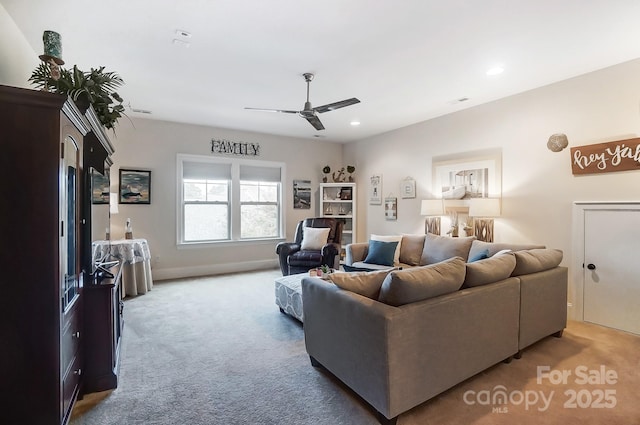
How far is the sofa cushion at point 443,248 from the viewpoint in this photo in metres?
4.07

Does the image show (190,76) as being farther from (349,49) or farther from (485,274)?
(485,274)

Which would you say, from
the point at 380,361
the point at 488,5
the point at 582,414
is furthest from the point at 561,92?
the point at 380,361

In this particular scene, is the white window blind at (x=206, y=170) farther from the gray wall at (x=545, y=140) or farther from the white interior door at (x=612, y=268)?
the white interior door at (x=612, y=268)

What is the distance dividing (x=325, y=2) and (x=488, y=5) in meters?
1.17

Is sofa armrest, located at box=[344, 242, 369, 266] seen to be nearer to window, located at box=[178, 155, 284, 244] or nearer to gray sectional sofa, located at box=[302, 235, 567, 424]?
window, located at box=[178, 155, 284, 244]

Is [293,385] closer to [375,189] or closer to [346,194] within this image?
[375,189]

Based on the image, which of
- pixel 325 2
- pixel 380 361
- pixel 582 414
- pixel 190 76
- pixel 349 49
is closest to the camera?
pixel 380 361

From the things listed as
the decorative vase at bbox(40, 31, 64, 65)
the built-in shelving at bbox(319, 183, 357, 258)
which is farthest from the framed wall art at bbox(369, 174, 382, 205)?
the decorative vase at bbox(40, 31, 64, 65)

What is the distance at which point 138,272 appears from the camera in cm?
454

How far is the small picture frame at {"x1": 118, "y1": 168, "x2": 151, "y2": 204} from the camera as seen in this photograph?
5.09m

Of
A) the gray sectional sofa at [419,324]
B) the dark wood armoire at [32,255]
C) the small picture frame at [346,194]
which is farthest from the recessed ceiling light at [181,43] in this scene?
the small picture frame at [346,194]

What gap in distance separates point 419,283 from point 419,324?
0.77 ft

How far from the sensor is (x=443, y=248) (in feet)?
13.9

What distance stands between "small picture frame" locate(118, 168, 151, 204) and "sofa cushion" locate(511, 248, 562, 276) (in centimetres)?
529
